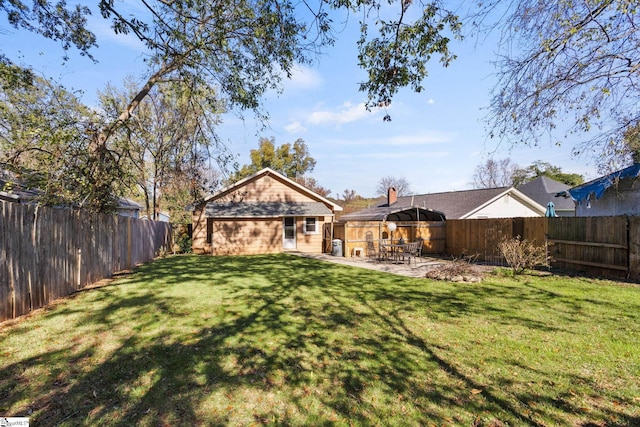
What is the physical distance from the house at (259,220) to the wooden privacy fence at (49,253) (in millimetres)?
8652

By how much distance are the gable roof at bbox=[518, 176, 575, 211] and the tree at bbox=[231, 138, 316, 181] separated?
27100mm

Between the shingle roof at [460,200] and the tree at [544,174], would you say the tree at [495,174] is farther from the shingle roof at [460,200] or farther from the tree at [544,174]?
the shingle roof at [460,200]

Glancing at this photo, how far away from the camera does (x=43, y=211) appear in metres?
6.08

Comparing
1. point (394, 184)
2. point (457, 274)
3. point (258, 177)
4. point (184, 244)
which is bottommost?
point (457, 274)

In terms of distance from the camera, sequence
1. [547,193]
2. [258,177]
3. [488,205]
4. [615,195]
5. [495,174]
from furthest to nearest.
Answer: [495,174] < [547,193] < [488,205] < [258,177] < [615,195]

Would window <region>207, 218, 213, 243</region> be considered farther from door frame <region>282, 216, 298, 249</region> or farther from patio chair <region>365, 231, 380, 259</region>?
patio chair <region>365, 231, 380, 259</region>

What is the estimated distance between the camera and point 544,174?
142 ft

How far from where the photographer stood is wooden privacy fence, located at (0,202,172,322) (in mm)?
5125

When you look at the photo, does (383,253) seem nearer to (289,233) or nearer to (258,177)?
(289,233)

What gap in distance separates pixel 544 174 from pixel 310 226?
39991 mm

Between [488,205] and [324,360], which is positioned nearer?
[324,360]

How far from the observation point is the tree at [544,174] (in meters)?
40.3

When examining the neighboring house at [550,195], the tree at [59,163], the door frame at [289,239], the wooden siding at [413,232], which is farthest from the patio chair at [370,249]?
the neighboring house at [550,195]

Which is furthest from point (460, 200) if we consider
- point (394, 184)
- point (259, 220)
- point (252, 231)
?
point (394, 184)
